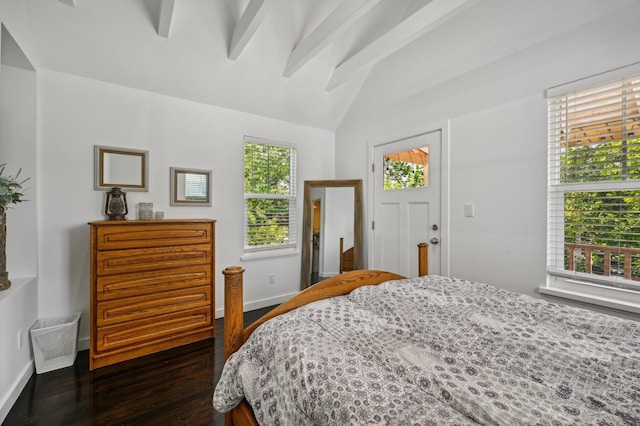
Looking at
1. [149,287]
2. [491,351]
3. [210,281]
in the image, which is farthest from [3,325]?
[491,351]

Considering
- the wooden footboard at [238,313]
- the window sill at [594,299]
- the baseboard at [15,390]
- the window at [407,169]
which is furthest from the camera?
the window at [407,169]

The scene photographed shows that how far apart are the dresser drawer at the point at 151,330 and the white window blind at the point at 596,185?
296 centimetres

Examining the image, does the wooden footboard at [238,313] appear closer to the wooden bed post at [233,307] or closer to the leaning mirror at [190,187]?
the wooden bed post at [233,307]

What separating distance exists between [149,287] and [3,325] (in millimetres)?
830

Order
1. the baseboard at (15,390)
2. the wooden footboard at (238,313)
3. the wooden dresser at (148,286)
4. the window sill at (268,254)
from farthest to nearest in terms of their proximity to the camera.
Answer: the window sill at (268,254), the wooden dresser at (148,286), the baseboard at (15,390), the wooden footboard at (238,313)

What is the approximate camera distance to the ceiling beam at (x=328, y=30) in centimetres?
208

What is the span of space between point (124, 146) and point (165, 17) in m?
1.19

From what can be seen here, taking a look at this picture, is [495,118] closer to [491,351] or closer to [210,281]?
[491,351]

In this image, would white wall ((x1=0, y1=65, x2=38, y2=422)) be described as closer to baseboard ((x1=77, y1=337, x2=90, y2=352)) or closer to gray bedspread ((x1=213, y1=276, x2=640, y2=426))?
baseboard ((x1=77, y1=337, x2=90, y2=352))

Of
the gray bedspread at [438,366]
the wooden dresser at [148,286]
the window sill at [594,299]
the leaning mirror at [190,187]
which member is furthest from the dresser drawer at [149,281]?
the window sill at [594,299]

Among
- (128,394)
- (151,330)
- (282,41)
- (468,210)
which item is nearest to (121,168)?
(151,330)

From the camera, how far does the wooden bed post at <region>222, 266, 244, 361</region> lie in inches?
49.2

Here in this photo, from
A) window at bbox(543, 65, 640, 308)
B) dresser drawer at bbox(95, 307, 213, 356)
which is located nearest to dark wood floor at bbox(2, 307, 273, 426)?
dresser drawer at bbox(95, 307, 213, 356)

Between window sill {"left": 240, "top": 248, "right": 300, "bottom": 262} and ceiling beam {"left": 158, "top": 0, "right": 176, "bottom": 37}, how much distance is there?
2.29 m
